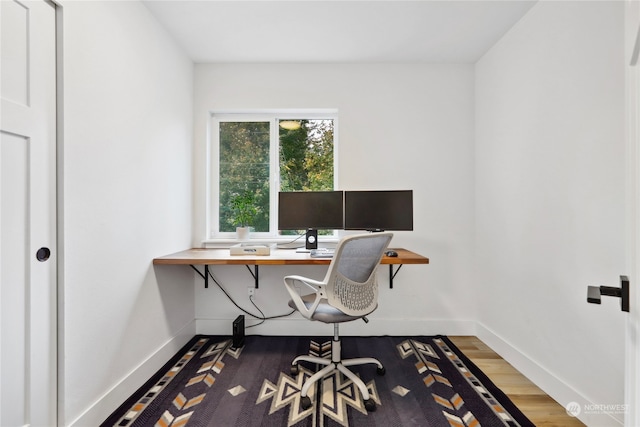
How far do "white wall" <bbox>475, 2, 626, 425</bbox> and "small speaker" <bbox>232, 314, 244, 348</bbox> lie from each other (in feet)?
7.01

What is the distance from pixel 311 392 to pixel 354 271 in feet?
2.71

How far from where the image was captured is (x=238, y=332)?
2488 millimetres

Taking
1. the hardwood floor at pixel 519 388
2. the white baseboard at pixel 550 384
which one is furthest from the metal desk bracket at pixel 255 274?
the white baseboard at pixel 550 384

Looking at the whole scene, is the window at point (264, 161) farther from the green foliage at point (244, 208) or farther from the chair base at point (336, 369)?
the chair base at point (336, 369)

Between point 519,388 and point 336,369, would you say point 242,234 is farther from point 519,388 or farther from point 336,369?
point 519,388

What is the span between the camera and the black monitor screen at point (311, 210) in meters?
2.47

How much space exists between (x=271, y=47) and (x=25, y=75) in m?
1.72

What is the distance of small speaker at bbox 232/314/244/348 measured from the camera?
246cm

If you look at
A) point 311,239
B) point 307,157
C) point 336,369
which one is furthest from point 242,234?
point 336,369

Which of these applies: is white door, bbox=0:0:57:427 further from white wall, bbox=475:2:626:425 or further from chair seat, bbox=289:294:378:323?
white wall, bbox=475:2:626:425

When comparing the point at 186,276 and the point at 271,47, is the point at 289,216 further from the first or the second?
the point at 271,47

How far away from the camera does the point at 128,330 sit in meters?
1.80

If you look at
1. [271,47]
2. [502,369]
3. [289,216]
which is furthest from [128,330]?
[502,369]

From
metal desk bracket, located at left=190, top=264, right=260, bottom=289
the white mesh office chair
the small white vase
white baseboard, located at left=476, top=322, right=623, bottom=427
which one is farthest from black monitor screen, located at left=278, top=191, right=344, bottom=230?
white baseboard, located at left=476, top=322, right=623, bottom=427
